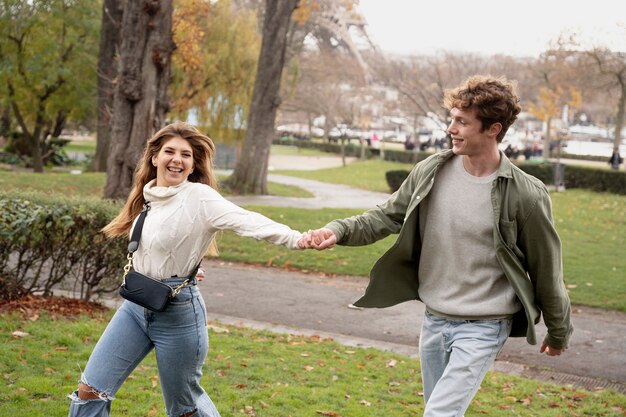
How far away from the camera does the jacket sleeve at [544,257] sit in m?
3.79


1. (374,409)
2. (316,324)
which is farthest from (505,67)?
(374,409)

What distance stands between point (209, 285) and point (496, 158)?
25.0ft

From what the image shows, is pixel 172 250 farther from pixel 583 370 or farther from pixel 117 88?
pixel 117 88

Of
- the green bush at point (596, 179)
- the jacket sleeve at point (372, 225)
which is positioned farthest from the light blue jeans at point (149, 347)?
the green bush at point (596, 179)

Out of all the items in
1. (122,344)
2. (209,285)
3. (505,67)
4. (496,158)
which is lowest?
(209,285)

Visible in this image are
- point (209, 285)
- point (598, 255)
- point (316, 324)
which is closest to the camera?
point (316, 324)

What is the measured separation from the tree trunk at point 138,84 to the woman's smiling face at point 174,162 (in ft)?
30.8

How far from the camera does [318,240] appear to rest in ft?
13.6

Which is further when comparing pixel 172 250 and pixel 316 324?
pixel 316 324

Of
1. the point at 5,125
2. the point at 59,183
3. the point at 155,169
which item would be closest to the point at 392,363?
the point at 155,169

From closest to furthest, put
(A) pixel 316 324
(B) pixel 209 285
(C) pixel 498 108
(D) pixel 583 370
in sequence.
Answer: (C) pixel 498 108
(D) pixel 583 370
(A) pixel 316 324
(B) pixel 209 285

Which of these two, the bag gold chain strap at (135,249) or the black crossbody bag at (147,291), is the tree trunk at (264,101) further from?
the black crossbody bag at (147,291)

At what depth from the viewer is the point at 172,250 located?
3.91 meters

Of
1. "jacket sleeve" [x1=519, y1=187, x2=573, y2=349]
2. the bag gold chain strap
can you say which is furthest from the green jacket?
the bag gold chain strap
